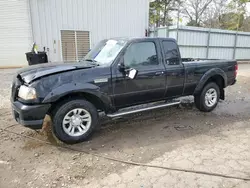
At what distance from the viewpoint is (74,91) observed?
371cm

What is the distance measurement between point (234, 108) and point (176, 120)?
216cm

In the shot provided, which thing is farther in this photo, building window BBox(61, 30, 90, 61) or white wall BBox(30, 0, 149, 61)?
building window BBox(61, 30, 90, 61)

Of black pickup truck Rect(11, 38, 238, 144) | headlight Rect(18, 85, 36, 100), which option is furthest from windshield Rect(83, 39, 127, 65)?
headlight Rect(18, 85, 36, 100)

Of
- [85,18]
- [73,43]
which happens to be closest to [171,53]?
[73,43]

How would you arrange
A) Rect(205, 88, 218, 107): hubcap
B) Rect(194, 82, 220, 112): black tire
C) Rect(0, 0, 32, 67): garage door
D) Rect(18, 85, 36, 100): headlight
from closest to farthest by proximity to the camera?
Rect(18, 85, 36, 100): headlight < Rect(194, 82, 220, 112): black tire < Rect(205, 88, 218, 107): hubcap < Rect(0, 0, 32, 67): garage door

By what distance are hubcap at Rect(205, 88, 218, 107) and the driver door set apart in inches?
60.7

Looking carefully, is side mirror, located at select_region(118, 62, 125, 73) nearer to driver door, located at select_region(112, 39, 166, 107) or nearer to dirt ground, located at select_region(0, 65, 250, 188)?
driver door, located at select_region(112, 39, 166, 107)

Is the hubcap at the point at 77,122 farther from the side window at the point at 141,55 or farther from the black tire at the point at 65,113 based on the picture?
the side window at the point at 141,55

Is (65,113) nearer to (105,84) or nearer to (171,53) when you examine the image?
(105,84)

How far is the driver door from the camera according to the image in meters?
4.26

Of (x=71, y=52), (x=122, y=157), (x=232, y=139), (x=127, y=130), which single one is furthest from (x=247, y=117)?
(x=71, y=52)

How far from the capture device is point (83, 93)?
3.92m

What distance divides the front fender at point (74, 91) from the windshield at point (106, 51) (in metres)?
0.66

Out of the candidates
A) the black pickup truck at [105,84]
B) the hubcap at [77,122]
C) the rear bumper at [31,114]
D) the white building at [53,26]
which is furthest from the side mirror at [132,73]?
the white building at [53,26]
